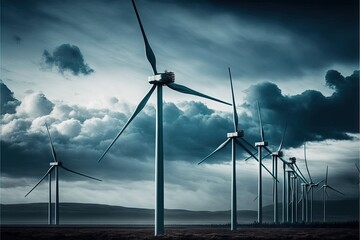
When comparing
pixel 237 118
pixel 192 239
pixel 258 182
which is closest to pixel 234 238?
pixel 192 239

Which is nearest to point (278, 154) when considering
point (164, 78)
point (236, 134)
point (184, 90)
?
point (236, 134)

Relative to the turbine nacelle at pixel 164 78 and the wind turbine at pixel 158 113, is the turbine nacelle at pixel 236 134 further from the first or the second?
the turbine nacelle at pixel 164 78

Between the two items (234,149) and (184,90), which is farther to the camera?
(234,149)

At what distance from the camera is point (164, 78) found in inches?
3292

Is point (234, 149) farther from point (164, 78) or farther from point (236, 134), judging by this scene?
point (164, 78)

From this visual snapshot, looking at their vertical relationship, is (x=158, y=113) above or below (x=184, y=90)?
below

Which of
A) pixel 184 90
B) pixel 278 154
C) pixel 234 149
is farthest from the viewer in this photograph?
pixel 278 154

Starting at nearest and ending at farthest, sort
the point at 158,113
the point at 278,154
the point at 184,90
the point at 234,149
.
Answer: the point at 158,113
the point at 184,90
the point at 234,149
the point at 278,154

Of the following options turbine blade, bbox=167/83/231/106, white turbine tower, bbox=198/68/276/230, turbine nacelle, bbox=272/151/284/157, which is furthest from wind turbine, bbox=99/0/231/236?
turbine nacelle, bbox=272/151/284/157

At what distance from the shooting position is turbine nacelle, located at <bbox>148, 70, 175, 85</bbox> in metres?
83.6

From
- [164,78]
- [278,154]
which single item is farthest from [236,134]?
[278,154]

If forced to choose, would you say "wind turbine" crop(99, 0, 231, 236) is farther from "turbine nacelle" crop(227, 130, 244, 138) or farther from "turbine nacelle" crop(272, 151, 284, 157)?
"turbine nacelle" crop(272, 151, 284, 157)

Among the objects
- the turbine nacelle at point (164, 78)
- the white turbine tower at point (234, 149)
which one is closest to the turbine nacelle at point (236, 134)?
the white turbine tower at point (234, 149)

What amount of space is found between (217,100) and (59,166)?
74800 millimetres
